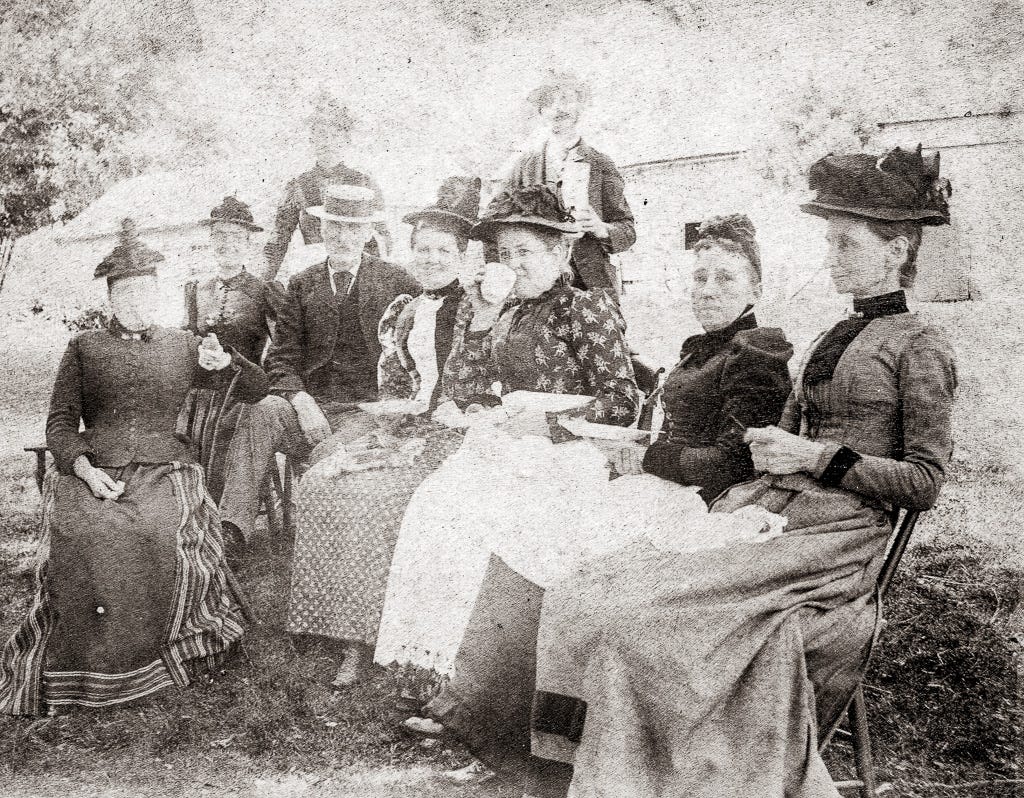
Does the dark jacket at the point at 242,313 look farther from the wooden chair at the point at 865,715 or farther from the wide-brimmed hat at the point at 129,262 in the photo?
the wooden chair at the point at 865,715

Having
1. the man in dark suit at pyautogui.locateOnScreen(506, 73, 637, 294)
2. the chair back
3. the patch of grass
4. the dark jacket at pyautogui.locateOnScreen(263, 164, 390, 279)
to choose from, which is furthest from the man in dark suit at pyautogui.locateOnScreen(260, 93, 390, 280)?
the patch of grass

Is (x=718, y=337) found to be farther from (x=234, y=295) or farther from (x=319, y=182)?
(x=234, y=295)

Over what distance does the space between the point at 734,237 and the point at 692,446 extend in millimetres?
645

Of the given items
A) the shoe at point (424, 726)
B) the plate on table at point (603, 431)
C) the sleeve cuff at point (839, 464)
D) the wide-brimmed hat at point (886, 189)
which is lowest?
the shoe at point (424, 726)

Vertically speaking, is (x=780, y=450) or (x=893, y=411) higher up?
(x=893, y=411)

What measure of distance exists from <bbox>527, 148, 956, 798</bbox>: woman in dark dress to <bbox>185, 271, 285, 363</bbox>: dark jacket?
1602mm

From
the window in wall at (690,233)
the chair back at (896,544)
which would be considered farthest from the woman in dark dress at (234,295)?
the chair back at (896,544)

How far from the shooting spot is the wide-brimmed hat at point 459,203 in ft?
10.7

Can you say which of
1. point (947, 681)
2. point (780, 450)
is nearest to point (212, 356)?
point (780, 450)

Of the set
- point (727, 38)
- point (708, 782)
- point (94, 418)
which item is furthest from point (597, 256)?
point (94, 418)

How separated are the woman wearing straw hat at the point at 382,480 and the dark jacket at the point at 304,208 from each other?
261 millimetres

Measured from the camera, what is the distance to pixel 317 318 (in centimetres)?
352

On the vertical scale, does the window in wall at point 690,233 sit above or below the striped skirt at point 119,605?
above

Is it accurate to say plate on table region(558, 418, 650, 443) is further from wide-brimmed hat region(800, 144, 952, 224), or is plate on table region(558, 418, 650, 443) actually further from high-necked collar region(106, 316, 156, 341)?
Answer: high-necked collar region(106, 316, 156, 341)
